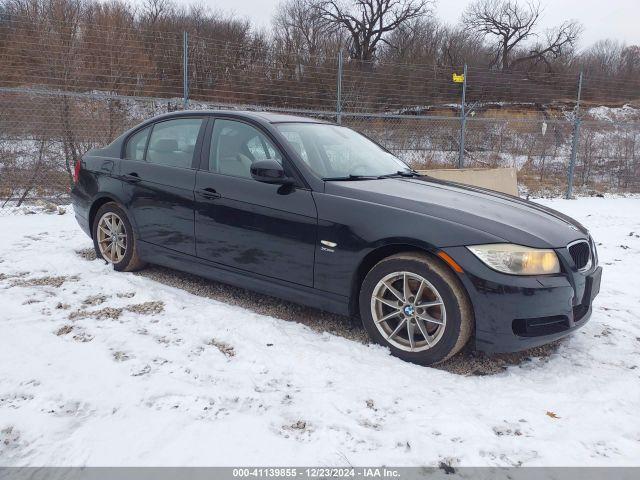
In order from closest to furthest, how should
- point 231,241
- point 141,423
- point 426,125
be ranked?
point 141,423 < point 231,241 < point 426,125

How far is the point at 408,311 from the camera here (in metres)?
2.95

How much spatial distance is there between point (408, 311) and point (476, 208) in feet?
2.65

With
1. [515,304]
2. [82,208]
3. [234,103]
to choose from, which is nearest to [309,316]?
[515,304]

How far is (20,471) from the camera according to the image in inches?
76.6

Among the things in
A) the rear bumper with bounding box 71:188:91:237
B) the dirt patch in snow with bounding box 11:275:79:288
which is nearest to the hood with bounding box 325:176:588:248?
the dirt patch in snow with bounding box 11:275:79:288

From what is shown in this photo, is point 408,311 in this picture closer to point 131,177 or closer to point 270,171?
point 270,171

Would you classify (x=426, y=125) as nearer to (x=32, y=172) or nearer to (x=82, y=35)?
(x=82, y=35)

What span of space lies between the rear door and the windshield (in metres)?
0.87

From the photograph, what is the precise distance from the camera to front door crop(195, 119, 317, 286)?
333cm

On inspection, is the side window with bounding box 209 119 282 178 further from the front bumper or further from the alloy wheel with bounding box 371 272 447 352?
the front bumper

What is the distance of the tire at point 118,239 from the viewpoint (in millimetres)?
4414

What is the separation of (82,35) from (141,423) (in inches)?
368

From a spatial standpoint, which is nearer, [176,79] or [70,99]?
[70,99]

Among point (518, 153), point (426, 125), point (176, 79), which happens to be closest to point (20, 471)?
point (176, 79)
